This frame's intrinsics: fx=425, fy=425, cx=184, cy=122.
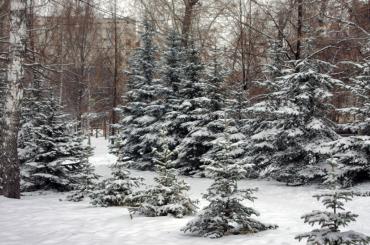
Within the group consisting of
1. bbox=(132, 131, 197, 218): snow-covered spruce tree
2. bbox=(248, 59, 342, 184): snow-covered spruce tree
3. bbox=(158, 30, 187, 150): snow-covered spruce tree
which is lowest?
bbox=(132, 131, 197, 218): snow-covered spruce tree

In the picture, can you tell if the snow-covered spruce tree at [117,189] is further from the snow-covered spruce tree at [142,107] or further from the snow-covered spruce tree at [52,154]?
the snow-covered spruce tree at [142,107]

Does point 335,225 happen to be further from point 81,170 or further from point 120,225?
point 81,170

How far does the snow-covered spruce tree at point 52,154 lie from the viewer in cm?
1620

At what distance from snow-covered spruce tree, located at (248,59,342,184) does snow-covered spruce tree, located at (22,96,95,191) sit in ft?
22.9

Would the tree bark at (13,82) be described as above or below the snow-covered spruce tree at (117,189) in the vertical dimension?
above

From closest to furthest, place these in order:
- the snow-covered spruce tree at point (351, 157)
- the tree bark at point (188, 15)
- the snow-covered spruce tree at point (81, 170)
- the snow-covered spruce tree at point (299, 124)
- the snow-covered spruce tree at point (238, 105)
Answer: the snow-covered spruce tree at point (351, 157) → the snow-covered spruce tree at point (81, 170) → the snow-covered spruce tree at point (299, 124) → the snow-covered spruce tree at point (238, 105) → the tree bark at point (188, 15)

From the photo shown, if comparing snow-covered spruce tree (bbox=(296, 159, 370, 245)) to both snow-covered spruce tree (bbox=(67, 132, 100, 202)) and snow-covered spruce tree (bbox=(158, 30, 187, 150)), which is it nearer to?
snow-covered spruce tree (bbox=(67, 132, 100, 202))

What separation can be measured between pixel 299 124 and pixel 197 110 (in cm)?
517

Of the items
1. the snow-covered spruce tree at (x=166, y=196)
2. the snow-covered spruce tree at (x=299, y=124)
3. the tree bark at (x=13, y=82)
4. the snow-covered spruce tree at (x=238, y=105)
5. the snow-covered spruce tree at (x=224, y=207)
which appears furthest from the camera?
the snow-covered spruce tree at (x=238, y=105)

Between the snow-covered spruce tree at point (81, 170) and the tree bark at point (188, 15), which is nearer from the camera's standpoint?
the snow-covered spruce tree at point (81, 170)

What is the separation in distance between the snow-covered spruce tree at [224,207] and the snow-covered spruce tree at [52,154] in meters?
9.44

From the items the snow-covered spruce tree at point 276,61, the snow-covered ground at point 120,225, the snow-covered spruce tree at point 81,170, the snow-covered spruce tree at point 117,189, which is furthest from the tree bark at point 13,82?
the snow-covered spruce tree at point 276,61

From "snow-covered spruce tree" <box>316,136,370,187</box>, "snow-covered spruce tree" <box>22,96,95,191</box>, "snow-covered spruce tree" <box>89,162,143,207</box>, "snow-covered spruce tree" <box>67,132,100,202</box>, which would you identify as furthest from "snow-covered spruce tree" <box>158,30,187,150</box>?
"snow-covered spruce tree" <box>89,162,143,207</box>

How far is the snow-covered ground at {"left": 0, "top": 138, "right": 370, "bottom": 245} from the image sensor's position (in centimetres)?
702
